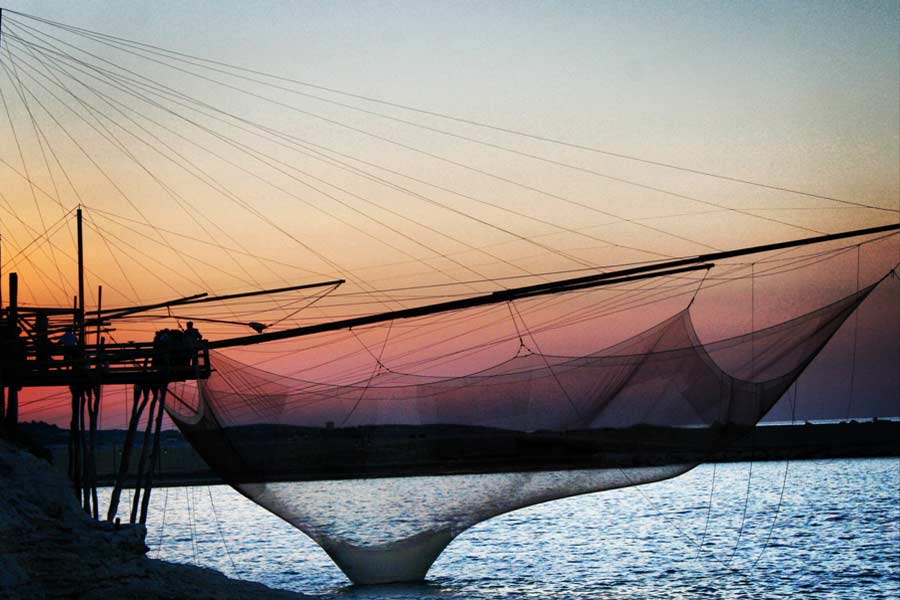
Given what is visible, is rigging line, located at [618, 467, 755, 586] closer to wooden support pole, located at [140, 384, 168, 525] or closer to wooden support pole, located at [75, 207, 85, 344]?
wooden support pole, located at [140, 384, 168, 525]

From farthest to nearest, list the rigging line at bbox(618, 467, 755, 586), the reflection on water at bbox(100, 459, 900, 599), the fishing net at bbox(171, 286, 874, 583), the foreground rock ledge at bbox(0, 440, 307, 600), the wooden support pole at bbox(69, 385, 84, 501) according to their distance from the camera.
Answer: the reflection on water at bbox(100, 459, 900, 599) → the wooden support pole at bbox(69, 385, 84, 501) → the rigging line at bbox(618, 467, 755, 586) → the fishing net at bbox(171, 286, 874, 583) → the foreground rock ledge at bbox(0, 440, 307, 600)

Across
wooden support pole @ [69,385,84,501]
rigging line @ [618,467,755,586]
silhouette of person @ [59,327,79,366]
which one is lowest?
rigging line @ [618,467,755,586]

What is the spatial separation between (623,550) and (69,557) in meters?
21.0

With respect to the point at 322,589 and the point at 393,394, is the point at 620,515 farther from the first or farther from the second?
the point at 393,394

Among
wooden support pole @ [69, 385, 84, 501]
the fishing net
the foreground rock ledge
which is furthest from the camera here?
wooden support pole @ [69, 385, 84, 501]

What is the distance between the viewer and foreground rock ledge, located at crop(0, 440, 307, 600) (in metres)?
12.9

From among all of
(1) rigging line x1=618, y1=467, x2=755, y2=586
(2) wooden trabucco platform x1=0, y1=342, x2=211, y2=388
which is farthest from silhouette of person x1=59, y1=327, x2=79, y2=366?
(1) rigging line x1=618, y1=467, x2=755, y2=586

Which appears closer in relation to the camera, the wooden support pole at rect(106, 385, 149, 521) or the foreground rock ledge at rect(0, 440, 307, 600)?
the foreground rock ledge at rect(0, 440, 307, 600)

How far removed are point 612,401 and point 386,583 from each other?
566 cm

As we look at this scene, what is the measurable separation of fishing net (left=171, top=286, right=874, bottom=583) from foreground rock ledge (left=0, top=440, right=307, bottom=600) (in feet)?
8.00

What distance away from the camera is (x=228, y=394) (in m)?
19.2

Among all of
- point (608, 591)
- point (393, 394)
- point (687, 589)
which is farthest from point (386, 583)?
point (687, 589)

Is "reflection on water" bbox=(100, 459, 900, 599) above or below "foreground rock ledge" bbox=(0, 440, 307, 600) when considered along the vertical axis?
below

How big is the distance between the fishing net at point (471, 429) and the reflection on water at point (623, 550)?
34.3 inches
